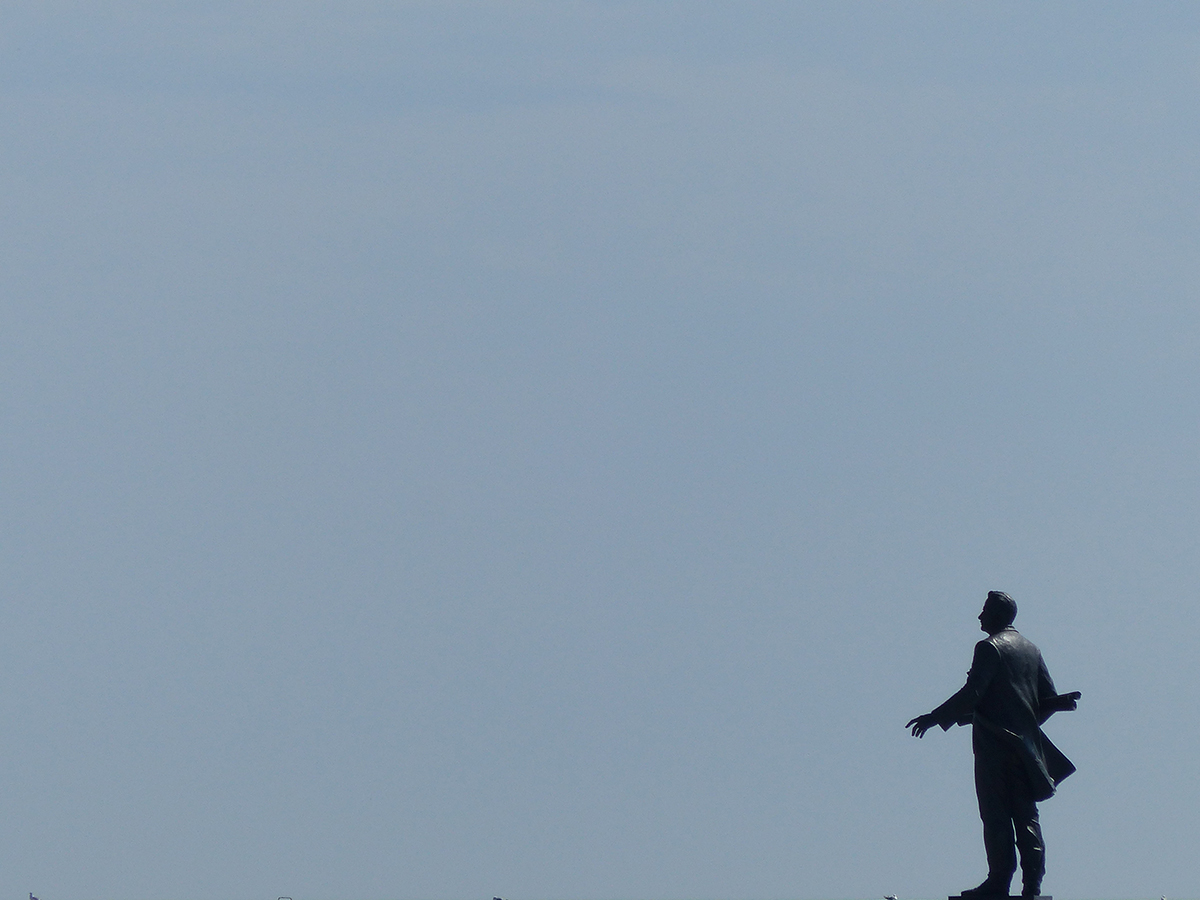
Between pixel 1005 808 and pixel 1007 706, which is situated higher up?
pixel 1007 706

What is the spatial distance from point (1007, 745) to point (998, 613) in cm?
115

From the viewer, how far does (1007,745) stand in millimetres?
20016

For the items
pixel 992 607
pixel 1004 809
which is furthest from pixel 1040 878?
pixel 992 607

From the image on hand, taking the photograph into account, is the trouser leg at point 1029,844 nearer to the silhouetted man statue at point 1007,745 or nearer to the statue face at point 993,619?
the silhouetted man statue at point 1007,745

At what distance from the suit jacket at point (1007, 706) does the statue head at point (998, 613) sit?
0.14 m

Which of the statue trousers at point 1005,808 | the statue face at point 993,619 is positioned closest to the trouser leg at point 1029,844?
the statue trousers at point 1005,808

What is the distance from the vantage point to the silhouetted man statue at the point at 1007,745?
1991 centimetres

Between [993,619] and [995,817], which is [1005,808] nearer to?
[995,817]

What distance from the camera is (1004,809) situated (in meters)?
20.0

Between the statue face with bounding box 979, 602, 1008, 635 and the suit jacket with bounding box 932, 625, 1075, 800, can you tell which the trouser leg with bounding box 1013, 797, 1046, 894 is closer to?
the suit jacket with bounding box 932, 625, 1075, 800

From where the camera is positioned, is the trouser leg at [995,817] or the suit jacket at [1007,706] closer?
the trouser leg at [995,817]

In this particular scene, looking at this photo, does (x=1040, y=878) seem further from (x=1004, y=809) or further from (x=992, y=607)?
(x=992, y=607)

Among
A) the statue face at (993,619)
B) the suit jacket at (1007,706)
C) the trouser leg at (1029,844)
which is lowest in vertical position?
the trouser leg at (1029,844)

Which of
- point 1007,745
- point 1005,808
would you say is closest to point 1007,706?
point 1007,745
